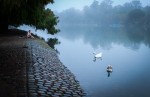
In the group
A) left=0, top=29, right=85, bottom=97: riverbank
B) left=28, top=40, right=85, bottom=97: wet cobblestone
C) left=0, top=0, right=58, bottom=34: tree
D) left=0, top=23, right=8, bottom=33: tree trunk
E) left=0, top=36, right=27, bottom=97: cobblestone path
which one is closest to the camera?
left=0, top=36, right=27, bottom=97: cobblestone path

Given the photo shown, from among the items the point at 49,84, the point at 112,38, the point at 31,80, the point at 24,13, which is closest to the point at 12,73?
the point at 31,80

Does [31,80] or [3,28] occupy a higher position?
[3,28]

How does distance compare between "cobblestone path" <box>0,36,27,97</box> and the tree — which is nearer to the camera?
"cobblestone path" <box>0,36,27,97</box>

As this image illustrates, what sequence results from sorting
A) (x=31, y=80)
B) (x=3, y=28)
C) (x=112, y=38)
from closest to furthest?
(x=31, y=80) → (x=3, y=28) → (x=112, y=38)

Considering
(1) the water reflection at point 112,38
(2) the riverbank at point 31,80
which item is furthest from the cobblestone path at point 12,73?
(1) the water reflection at point 112,38

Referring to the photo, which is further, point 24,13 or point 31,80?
point 24,13

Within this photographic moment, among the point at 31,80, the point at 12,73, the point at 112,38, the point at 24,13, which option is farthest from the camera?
the point at 112,38

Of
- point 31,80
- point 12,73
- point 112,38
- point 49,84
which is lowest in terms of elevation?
point 49,84

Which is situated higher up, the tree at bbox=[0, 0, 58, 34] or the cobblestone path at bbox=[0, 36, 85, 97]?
the tree at bbox=[0, 0, 58, 34]

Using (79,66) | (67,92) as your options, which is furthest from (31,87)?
(79,66)

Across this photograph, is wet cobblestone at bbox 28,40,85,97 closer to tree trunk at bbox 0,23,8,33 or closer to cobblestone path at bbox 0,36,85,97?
cobblestone path at bbox 0,36,85,97

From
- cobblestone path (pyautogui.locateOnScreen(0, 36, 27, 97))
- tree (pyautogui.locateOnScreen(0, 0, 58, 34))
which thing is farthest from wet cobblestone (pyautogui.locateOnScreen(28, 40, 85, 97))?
tree (pyautogui.locateOnScreen(0, 0, 58, 34))

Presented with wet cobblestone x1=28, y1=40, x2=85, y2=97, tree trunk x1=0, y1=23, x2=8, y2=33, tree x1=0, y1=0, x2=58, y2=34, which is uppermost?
tree x1=0, y1=0, x2=58, y2=34

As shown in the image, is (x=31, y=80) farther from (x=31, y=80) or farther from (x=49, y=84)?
(x=49, y=84)
